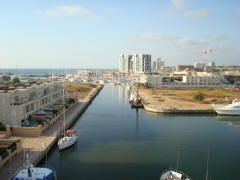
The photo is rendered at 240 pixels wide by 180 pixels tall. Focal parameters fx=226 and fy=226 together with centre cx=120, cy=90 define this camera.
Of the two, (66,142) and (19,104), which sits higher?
(19,104)

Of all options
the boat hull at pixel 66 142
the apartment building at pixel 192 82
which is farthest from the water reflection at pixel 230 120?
the apartment building at pixel 192 82

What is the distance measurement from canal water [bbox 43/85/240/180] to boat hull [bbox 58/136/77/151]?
44cm

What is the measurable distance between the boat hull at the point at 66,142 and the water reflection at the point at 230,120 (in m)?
21.2

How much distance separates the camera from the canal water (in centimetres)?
1555

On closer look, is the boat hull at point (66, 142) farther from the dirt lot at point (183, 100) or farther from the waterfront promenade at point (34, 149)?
the dirt lot at point (183, 100)

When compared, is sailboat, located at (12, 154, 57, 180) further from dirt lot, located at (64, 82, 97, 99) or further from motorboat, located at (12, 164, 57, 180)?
dirt lot, located at (64, 82, 97, 99)

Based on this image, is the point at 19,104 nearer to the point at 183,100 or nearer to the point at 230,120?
the point at 230,120

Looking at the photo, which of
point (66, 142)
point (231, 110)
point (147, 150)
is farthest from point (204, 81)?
point (66, 142)

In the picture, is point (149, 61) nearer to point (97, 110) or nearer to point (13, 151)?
point (97, 110)

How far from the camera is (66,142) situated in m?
19.2

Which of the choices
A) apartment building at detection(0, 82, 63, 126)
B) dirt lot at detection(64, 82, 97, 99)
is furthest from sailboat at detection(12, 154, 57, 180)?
dirt lot at detection(64, 82, 97, 99)

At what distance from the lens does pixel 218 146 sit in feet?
68.4

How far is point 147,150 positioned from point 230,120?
736 inches

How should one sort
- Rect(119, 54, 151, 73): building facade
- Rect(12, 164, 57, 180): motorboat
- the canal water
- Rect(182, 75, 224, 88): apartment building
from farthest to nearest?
Rect(119, 54, 151, 73): building facade
Rect(182, 75, 224, 88): apartment building
the canal water
Rect(12, 164, 57, 180): motorboat
